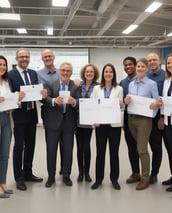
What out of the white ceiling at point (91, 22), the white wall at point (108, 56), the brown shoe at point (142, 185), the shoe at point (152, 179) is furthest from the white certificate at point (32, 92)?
the white wall at point (108, 56)

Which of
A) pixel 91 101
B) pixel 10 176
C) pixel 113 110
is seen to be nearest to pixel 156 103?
pixel 113 110

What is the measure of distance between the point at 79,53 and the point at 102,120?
9.49 meters

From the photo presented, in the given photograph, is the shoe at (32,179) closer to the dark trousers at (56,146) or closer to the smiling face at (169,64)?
the dark trousers at (56,146)

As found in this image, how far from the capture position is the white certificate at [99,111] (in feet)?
10.2

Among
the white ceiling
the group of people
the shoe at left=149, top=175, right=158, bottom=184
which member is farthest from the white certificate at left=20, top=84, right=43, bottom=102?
the white ceiling

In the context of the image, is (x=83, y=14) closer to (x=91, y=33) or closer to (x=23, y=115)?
(x=91, y=33)

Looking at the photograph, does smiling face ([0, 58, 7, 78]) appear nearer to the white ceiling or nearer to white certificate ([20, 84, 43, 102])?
white certificate ([20, 84, 43, 102])

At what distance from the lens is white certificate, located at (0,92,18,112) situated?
112 inches

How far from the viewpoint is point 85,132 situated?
347cm

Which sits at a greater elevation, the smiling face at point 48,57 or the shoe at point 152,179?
the smiling face at point 48,57

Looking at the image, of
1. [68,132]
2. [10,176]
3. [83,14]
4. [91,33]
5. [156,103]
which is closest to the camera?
[156,103]

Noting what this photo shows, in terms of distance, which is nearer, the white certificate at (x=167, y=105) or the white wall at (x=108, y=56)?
the white certificate at (x=167, y=105)

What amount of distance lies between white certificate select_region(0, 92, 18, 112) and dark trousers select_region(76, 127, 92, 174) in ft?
2.93

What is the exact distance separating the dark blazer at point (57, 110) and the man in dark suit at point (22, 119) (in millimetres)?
169
